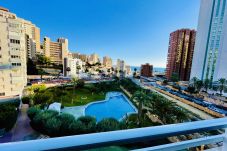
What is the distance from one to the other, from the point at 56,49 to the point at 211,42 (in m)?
32.8

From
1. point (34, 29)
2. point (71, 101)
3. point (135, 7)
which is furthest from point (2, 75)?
point (34, 29)

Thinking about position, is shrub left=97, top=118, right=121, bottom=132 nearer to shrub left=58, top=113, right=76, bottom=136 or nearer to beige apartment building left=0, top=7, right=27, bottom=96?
shrub left=58, top=113, right=76, bottom=136

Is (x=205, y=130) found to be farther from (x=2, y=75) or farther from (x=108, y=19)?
(x=108, y=19)

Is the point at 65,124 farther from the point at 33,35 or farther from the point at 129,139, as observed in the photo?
the point at 33,35

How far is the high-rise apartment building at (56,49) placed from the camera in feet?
103

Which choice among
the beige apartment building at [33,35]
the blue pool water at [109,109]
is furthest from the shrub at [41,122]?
the beige apartment building at [33,35]

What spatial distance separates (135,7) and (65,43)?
25622 mm

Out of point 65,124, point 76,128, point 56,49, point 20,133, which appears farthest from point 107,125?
point 56,49

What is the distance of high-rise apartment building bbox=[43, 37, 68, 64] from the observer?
3152 cm

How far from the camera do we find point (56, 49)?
1326 inches

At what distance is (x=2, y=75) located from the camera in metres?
9.07

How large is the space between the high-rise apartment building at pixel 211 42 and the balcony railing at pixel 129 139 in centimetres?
2357

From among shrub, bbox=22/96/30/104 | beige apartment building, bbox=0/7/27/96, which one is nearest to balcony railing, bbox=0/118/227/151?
shrub, bbox=22/96/30/104

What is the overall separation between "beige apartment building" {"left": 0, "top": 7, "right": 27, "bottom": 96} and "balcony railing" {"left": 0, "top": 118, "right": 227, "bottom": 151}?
11.3 m
